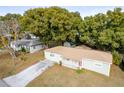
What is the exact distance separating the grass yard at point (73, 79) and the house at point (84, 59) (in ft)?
2.55

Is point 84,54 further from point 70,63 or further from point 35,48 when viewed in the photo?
point 35,48

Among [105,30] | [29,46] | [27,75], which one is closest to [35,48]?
[29,46]

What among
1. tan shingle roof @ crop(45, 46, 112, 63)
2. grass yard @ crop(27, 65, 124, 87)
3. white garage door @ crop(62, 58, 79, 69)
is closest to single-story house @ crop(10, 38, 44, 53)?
tan shingle roof @ crop(45, 46, 112, 63)

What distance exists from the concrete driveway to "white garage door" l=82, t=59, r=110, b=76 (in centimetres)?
499

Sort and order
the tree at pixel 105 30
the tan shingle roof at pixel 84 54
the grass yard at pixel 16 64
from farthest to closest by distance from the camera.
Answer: the tree at pixel 105 30 < the grass yard at pixel 16 64 < the tan shingle roof at pixel 84 54

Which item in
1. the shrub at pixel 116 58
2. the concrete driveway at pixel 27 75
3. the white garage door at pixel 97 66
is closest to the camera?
the concrete driveway at pixel 27 75

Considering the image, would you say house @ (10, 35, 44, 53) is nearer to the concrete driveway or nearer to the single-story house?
the single-story house

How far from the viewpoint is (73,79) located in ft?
56.3

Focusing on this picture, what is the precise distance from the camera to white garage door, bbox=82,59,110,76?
18.4m

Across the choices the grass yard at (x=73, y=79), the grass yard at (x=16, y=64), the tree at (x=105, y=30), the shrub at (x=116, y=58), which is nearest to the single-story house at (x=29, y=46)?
the grass yard at (x=16, y=64)

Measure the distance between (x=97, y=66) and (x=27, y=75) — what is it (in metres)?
8.52

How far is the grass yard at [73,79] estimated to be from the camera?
16.1m

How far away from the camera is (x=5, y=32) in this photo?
25.8m

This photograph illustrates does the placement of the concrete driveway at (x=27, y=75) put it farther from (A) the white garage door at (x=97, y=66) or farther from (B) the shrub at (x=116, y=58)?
(B) the shrub at (x=116, y=58)
